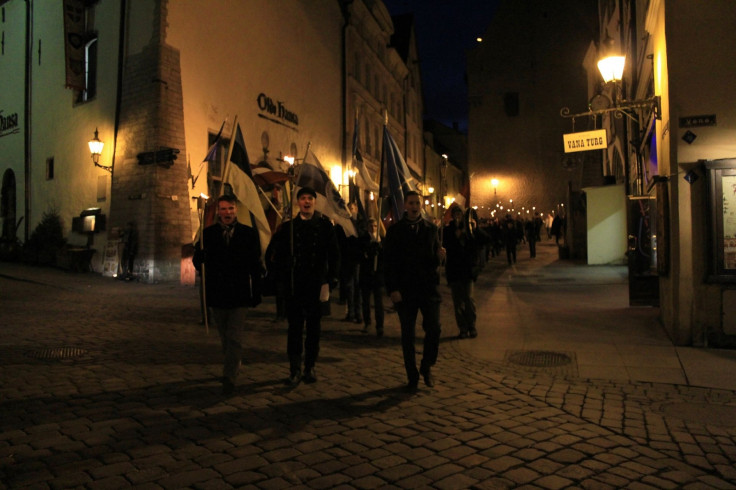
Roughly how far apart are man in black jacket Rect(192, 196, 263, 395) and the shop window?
5.70m

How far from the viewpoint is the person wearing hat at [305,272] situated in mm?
5812

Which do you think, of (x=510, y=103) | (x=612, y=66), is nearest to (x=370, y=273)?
(x=612, y=66)

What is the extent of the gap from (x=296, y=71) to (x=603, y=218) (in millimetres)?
12901

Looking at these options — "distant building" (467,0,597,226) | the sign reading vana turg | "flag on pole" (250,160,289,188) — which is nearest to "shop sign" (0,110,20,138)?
"flag on pole" (250,160,289,188)

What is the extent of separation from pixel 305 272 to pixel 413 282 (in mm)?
1069

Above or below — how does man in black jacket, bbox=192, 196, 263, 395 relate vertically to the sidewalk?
above

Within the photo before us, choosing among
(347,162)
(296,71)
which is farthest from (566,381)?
(347,162)

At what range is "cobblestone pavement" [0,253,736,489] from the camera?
12.1 ft

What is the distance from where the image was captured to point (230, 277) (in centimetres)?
545

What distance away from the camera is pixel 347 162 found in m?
→ 27.9

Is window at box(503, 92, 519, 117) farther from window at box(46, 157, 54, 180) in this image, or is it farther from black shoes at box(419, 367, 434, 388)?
black shoes at box(419, 367, 434, 388)

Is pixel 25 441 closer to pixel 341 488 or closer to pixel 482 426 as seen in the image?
pixel 341 488

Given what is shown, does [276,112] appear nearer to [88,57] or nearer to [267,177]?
[267,177]

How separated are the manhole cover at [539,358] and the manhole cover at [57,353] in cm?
530
